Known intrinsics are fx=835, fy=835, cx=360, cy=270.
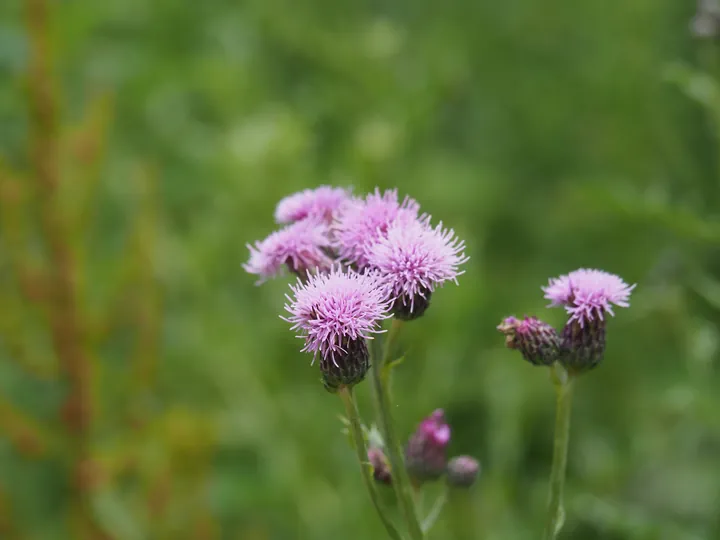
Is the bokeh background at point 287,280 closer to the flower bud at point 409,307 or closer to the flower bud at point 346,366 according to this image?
the flower bud at point 409,307

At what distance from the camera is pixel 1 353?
250cm

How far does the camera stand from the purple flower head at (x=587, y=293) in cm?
122

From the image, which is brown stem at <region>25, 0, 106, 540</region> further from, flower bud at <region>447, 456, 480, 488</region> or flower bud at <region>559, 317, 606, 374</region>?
flower bud at <region>559, 317, 606, 374</region>

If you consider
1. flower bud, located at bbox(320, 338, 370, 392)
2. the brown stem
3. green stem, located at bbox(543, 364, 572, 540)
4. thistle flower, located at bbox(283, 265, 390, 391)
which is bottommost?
green stem, located at bbox(543, 364, 572, 540)

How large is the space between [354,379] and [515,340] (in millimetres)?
261

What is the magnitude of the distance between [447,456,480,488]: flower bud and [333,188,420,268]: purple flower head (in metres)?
0.37

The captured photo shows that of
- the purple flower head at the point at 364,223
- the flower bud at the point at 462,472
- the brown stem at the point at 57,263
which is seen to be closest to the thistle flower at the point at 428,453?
the flower bud at the point at 462,472

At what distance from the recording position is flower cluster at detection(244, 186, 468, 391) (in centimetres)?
111

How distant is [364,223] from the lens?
128 centimetres

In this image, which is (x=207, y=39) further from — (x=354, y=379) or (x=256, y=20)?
(x=354, y=379)

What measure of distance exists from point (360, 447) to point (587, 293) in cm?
41

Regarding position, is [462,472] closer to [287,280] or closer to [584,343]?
[584,343]

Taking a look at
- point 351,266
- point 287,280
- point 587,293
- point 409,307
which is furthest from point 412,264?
point 287,280

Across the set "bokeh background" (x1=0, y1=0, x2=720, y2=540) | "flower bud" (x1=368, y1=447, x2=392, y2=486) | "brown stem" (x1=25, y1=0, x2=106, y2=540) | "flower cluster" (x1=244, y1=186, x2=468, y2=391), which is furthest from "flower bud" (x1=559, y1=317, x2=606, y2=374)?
"brown stem" (x1=25, y1=0, x2=106, y2=540)
